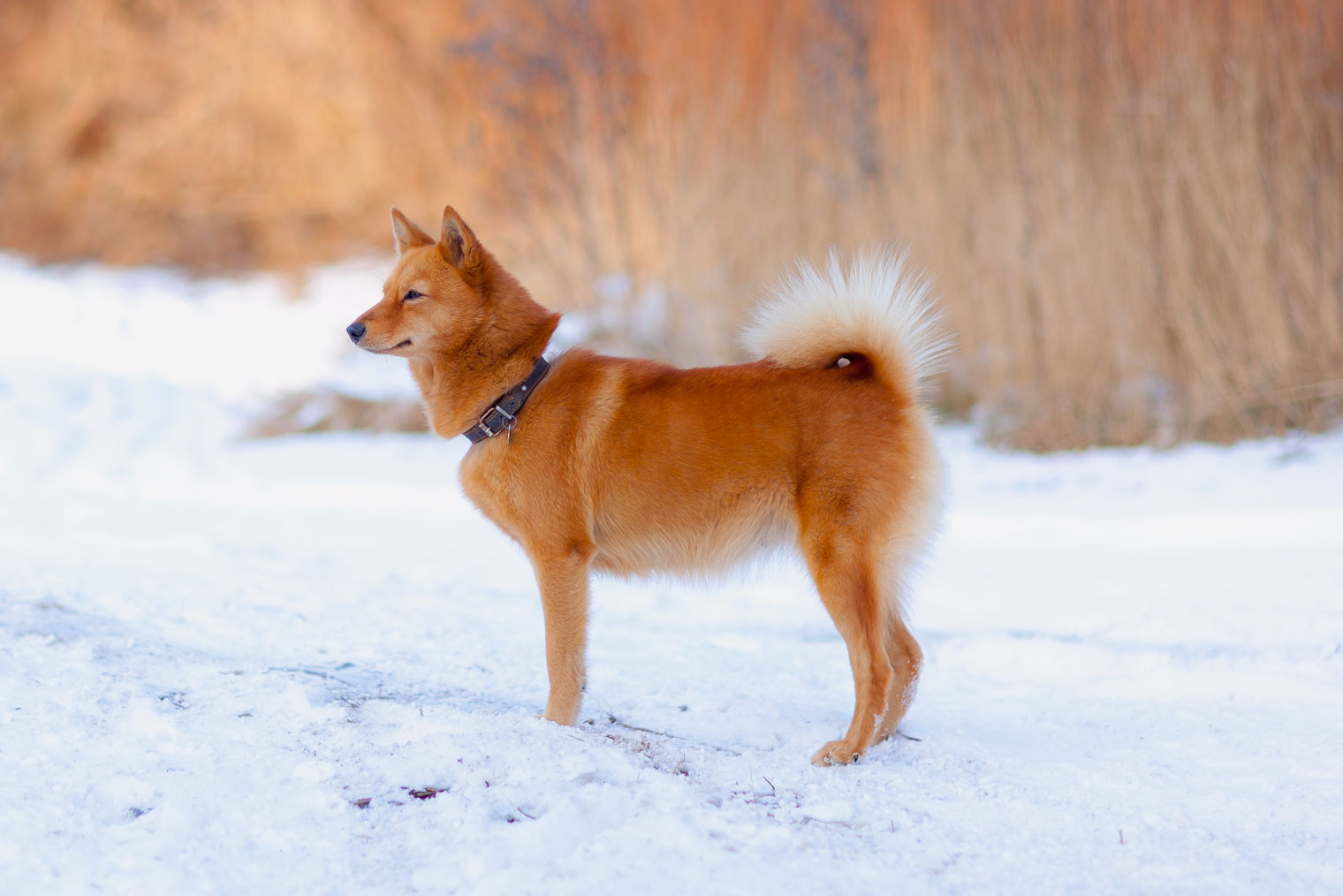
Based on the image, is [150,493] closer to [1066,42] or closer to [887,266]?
[887,266]

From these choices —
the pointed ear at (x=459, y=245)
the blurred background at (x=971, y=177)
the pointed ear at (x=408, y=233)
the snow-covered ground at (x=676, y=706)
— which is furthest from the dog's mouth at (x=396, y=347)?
the blurred background at (x=971, y=177)

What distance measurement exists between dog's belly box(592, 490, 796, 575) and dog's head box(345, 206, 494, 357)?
2.47 ft

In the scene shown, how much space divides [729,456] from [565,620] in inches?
26.2

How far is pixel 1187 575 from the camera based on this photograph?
4.18 meters

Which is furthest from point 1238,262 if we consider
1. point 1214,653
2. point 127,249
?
point 127,249

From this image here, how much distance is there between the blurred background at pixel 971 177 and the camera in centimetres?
595

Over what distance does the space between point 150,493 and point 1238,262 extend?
22.1 feet

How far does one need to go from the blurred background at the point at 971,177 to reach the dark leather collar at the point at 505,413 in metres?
4.32

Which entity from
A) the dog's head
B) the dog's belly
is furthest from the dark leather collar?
the dog's belly

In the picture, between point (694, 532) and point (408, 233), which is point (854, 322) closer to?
point (694, 532)

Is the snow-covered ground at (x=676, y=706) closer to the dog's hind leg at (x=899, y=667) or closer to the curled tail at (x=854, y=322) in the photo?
the dog's hind leg at (x=899, y=667)

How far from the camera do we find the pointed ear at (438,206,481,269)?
3191 mm

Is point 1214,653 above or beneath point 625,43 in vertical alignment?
beneath

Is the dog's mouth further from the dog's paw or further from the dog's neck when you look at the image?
the dog's paw
